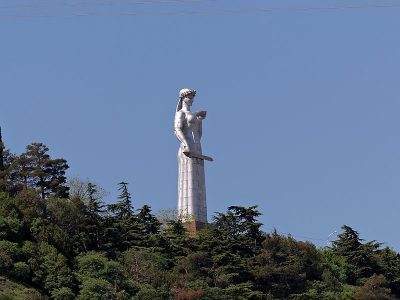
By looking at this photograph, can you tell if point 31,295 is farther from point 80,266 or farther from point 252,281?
point 252,281

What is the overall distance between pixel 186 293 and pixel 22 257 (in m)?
5.43

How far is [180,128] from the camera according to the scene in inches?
2087

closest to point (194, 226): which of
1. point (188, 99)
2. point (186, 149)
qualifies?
point (186, 149)

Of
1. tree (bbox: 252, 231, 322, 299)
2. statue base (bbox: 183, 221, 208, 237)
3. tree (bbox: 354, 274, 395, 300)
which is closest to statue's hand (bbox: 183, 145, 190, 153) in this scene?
statue base (bbox: 183, 221, 208, 237)

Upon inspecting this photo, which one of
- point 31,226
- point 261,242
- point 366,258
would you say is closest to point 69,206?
point 31,226

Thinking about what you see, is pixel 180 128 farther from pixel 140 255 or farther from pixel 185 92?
pixel 140 255

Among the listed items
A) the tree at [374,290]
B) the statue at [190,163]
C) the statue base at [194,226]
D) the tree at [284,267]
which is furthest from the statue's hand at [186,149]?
the tree at [374,290]

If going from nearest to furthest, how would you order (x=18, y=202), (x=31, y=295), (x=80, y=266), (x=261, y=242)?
1. (x=31, y=295)
2. (x=80, y=266)
3. (x=18, y=202)
4. (x=261, y=242)

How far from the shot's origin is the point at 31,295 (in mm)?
40844

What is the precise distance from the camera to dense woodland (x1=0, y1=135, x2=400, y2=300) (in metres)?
42.9

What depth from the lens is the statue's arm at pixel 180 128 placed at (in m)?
53.0

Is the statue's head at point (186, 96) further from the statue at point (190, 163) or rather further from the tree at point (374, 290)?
the tree at point (374, 290)

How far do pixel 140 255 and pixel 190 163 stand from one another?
321 inches

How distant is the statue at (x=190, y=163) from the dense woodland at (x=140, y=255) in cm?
114
